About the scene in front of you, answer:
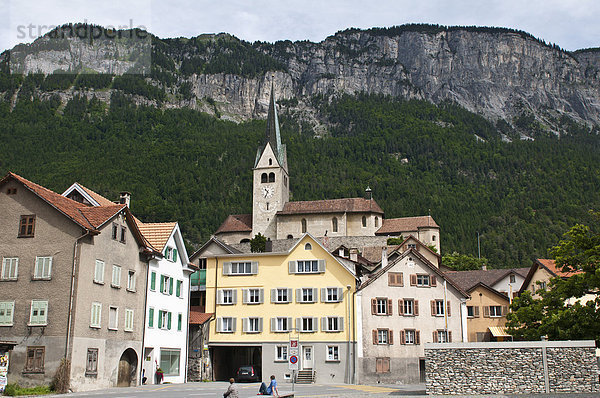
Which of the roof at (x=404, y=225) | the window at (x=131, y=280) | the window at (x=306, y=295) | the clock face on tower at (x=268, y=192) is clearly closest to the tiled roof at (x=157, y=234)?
the window at (x=131, y=280)

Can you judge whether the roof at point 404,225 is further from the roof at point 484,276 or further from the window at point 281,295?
the window at point 281,295

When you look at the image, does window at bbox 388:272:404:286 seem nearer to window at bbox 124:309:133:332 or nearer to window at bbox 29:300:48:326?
window at bbox 124:309:133:332

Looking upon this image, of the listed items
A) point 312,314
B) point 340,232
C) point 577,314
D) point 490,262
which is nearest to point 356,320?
point 312,314

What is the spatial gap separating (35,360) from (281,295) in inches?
956

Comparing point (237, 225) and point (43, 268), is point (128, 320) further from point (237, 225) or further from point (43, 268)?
point (237, 225)

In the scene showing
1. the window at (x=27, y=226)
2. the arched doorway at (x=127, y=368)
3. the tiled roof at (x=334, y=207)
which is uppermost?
the tiled roof at (x=334, y=207)

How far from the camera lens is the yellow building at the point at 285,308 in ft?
182

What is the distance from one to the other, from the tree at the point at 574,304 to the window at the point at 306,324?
65.5ft

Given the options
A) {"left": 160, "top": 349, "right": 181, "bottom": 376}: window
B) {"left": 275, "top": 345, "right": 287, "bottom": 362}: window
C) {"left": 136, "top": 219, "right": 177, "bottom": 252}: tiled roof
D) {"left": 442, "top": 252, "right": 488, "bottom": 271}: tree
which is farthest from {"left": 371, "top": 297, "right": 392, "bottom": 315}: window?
{"left": 442, "top": 252, "right": 488, "bottom": 271}: tree

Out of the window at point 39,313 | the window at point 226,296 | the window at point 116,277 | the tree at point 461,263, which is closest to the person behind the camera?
the window at point 39,313

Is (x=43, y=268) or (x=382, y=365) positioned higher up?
(x=43, y=268)

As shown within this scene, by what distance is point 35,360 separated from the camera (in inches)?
1474

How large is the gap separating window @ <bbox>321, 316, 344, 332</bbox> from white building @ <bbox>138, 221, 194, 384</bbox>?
37.0 ft

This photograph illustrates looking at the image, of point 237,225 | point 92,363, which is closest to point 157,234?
point 92,363
